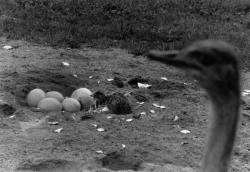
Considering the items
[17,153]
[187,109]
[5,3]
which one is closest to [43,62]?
[187,109]

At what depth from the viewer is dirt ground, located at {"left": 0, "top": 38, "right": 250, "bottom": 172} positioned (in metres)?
5.08

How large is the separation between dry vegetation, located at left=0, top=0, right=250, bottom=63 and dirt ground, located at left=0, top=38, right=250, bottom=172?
821 millimetres

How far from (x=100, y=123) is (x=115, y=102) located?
331 mm

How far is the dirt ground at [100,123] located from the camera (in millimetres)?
5078

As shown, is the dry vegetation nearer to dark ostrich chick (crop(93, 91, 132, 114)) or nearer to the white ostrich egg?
dark ostrich chick (crop(93, 91, 132, 114))

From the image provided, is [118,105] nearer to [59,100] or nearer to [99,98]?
[99,98]

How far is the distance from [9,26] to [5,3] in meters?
1.49

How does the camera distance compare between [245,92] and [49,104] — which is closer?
[49,104]

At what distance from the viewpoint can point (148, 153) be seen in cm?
523

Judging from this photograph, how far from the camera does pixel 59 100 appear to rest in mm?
6066

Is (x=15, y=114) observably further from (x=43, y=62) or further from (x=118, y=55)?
(x=118, y=55)

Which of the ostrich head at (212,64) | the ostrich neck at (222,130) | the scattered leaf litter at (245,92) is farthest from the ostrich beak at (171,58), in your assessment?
the scattered leaf litter at (245,92)

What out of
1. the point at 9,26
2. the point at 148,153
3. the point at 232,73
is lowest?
the point at 148,153

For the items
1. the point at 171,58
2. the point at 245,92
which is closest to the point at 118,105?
the point at 245,92
